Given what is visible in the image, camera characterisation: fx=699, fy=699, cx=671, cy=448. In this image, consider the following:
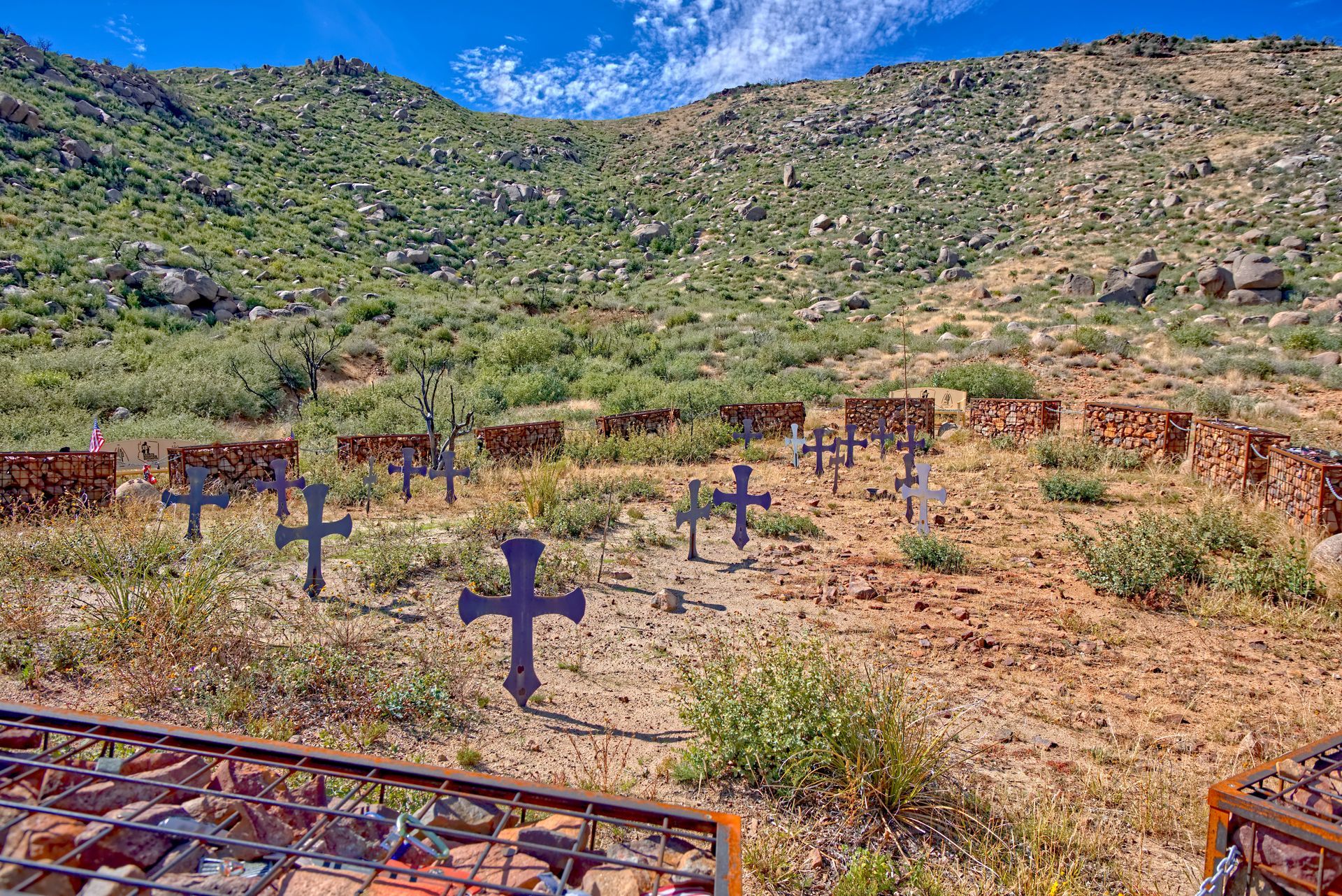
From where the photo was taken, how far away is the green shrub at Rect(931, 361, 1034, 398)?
18.2 meters

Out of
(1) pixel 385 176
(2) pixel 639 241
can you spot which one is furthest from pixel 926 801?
(1) pixel 385 176

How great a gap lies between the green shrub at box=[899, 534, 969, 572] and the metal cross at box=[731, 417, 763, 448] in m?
6.44

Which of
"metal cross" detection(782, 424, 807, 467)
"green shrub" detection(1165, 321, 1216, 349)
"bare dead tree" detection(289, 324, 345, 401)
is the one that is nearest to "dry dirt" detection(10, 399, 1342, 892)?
"metal cross" detection(782, 424, 807, 467)

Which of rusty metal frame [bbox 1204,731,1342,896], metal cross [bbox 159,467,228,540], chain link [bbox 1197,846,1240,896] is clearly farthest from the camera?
metal cross [bbox 159,467,228,540]

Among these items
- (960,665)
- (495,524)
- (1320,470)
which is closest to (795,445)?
(495,524)

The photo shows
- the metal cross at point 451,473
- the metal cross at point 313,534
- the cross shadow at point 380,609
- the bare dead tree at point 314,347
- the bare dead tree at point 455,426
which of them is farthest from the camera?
the bare dead tree at point 314,347

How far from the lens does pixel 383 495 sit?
10.5 meters

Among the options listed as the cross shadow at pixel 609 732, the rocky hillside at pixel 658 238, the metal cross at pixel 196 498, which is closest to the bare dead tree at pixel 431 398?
the rocky hillside at pixel 658 238

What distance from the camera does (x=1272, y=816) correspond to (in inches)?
82.2

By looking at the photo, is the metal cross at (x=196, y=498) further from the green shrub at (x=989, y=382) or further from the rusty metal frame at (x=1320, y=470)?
the green shrub at (x=989, y=382)

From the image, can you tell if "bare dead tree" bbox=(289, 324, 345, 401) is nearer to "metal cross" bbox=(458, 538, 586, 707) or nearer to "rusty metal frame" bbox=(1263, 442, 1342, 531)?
"metal cross" bbox=(458, 538, 586, 707)

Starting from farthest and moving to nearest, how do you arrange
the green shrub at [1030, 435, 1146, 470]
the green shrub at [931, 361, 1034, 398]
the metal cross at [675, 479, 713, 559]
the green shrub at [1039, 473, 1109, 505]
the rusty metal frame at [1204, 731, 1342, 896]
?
1. the green shrub at [931, 361, 1034, 398]
2. the green shrub at [1030, 435, 1146, 470]
3. the green shrub at [1039, 473, 1109, 505]
4. the metal cross at [675, 479, 713, 559]
5. the rusty metal frame at [1204, 731, 1342, 896]

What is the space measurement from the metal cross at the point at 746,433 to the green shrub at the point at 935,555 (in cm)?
644

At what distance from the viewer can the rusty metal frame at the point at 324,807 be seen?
73.3 inches
